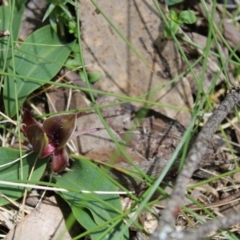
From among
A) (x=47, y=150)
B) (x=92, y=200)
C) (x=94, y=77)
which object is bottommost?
(x=92, y=200)

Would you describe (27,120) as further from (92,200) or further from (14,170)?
(92,200)

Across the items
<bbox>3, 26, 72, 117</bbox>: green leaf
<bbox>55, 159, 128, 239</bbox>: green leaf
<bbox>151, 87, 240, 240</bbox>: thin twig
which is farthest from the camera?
<bbox>3, 26, 72, 117</bbox>: green leaf

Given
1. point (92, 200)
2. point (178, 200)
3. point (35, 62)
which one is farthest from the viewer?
point (35, 62)

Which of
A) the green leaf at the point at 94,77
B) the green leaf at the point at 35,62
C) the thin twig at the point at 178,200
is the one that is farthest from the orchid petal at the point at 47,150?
the thin twig at the point at 178,200

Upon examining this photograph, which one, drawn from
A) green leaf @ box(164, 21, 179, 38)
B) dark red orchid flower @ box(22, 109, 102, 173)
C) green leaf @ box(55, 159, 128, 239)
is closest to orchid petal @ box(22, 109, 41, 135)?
dark red orchid flower @ box(22, 109, 102, 173)

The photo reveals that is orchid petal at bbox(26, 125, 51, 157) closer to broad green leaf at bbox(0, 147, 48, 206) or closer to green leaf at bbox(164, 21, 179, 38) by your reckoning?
broad green leaf at bbox(0, 147, 48, 206)

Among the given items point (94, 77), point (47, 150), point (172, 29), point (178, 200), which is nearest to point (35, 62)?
point (94, 77)

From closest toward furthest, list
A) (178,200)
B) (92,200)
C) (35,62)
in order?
(178,200), (92,200), (35,62)
